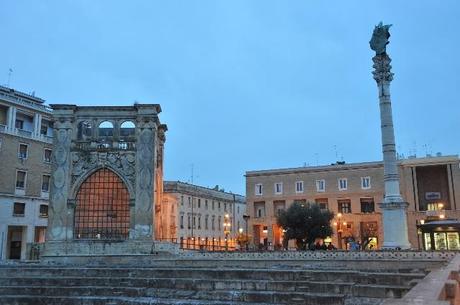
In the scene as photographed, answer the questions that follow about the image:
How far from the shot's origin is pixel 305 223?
4912cm

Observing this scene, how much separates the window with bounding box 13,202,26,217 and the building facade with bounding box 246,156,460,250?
1032 inches

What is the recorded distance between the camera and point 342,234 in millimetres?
59062

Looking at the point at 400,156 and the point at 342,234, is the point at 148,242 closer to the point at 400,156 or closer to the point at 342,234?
the point at 342,234

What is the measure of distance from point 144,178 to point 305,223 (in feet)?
66.1

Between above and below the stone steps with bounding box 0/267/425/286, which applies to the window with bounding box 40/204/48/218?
above

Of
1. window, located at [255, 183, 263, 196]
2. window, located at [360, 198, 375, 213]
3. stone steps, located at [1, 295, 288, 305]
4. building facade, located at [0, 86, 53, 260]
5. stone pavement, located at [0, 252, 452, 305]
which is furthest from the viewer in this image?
window, located at [255, 183, 263, 196]

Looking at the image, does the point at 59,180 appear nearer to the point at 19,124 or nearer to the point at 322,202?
the point at 19,124

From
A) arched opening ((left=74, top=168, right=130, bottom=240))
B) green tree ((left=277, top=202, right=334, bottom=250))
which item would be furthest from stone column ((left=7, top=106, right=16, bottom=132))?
green tree ((left=277, top=202, right=334, bottom=250))

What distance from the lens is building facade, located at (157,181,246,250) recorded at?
207 ft

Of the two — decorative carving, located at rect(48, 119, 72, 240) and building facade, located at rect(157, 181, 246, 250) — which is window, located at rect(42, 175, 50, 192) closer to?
decorative carving, located at rect(48, 119, 72, 240)

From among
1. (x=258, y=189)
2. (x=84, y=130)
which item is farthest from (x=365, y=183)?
(x=84, y=130)

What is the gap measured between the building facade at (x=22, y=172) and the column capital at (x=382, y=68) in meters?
32.8

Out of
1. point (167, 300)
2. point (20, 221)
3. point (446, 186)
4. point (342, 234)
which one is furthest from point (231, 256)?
point (446, 186)

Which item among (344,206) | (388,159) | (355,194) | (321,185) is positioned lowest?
(344,206)
